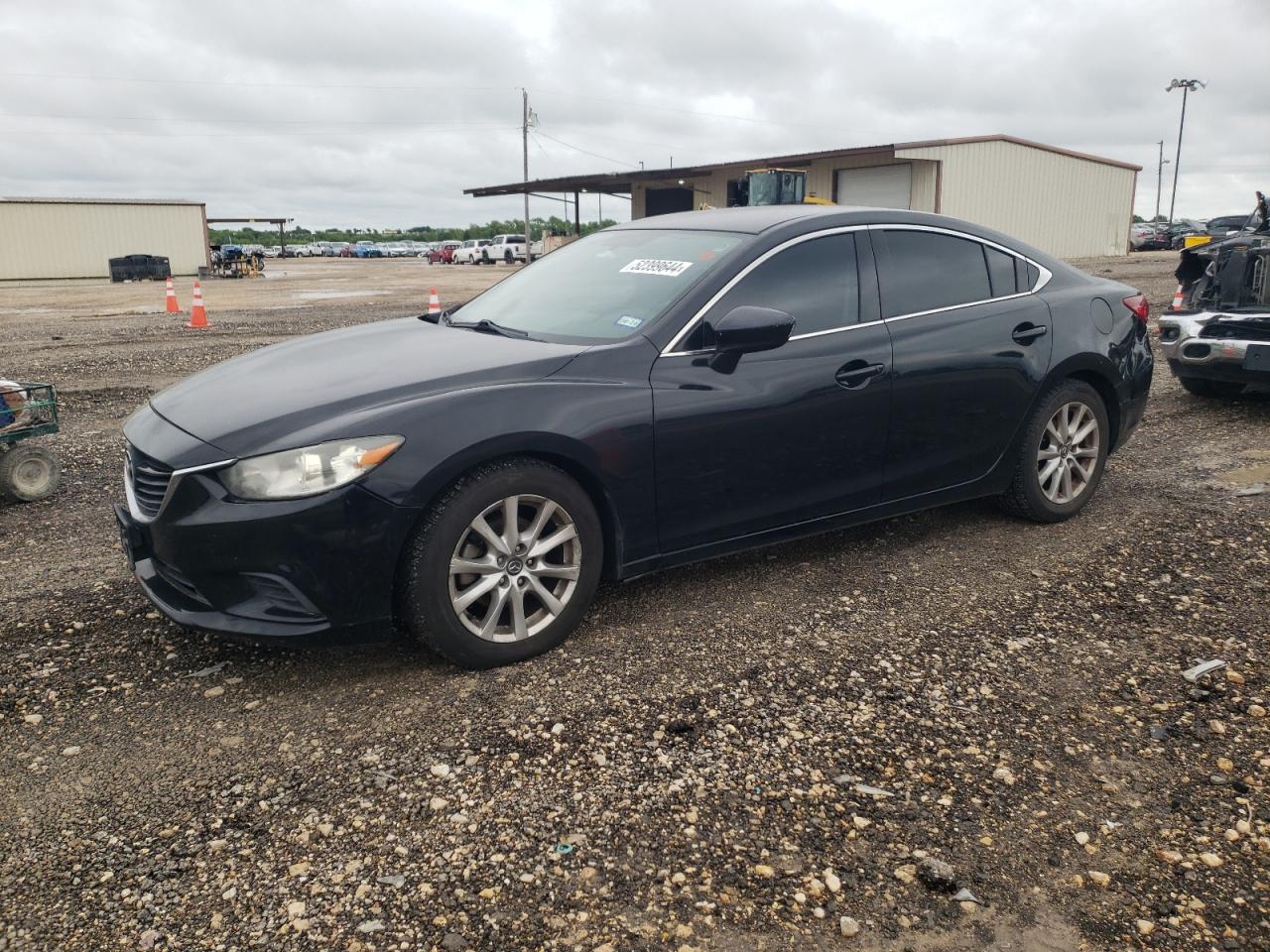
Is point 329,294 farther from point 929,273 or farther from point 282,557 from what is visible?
point 282,557

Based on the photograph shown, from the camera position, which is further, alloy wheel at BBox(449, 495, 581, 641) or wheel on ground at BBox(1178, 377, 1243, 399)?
wheel on ground at BBox(1178, 377, 1243, 399)

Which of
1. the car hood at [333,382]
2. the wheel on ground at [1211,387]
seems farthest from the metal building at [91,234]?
the car hood at [333,382]

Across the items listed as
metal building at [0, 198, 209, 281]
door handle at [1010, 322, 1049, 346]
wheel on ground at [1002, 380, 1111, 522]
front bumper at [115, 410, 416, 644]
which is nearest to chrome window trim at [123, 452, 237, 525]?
front bumper at [115, 410, 416, 644]

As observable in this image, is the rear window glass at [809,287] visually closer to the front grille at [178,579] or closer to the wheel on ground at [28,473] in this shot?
the front grille at [178,579]

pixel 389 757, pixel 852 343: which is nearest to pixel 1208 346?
pixel 852 343

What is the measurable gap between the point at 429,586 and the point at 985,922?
1.91 meters

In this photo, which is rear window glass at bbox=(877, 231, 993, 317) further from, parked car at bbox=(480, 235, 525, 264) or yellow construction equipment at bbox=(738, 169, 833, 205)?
parked car at bbox=(480, 235, 525, 264)

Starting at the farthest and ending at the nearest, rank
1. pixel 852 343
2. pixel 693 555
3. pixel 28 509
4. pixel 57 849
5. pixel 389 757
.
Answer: pixel 28 509 → pixel 852 343 → pixel 693 555 → pixel 389 757 → pixel 57 849

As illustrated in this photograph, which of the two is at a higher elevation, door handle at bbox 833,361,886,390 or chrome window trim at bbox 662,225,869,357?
chrome window trim at bbox 662,225,869,357

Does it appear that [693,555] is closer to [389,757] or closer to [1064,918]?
[389,757]

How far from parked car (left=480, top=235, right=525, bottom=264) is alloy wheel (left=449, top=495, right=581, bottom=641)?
164 feet

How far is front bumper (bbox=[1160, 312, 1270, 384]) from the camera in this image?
7.39m

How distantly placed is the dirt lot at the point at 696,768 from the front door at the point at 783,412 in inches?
17.2

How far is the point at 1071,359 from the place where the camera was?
4957mm
